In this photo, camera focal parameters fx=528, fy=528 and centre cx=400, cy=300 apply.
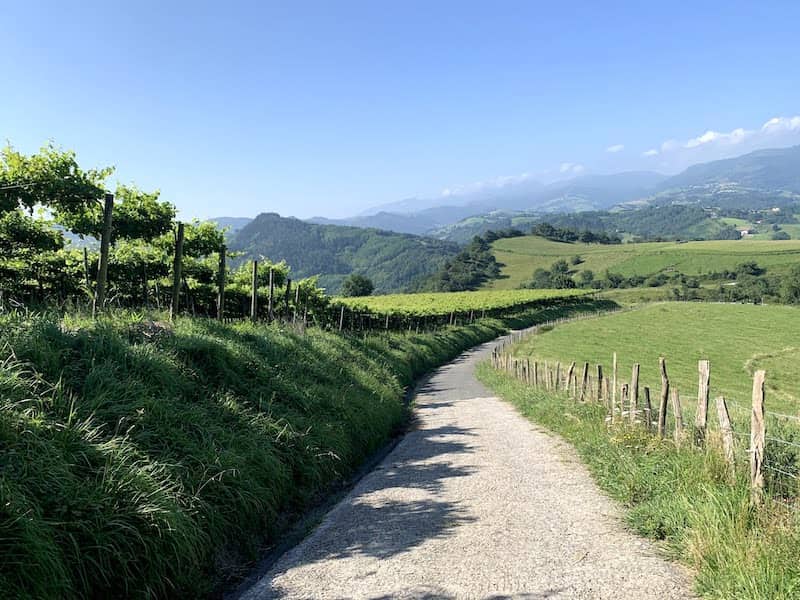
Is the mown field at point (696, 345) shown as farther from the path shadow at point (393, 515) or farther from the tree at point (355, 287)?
the tree at point (355, 287)

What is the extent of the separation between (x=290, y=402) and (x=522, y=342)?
41.1 m

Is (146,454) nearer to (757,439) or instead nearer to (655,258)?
(757,439)

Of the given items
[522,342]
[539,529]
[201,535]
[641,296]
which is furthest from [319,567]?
[641,296]

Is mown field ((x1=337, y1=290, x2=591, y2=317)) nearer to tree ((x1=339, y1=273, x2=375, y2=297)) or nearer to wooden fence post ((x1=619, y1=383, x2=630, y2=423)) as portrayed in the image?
wooden fence post ((x1=619, y1=383, x2=630, y2=423))

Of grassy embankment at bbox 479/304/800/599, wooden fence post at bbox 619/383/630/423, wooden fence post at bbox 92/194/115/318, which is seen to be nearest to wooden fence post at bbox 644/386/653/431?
grassy embankment at bbox 479/304/800/599

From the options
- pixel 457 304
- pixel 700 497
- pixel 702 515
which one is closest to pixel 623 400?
pixel 700 497

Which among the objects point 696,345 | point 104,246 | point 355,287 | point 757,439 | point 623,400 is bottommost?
point 696,345

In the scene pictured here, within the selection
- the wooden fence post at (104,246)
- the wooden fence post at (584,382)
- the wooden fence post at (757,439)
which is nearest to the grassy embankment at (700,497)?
the wooden fence post at (757,439)

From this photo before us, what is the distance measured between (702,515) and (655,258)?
14041 cm

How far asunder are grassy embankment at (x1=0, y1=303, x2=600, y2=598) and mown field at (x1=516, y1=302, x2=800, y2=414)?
2105 centimetres

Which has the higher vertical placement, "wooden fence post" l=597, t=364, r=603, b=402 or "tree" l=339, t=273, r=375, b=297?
"wooden fence post" l=597, t=364, r=603, b=402

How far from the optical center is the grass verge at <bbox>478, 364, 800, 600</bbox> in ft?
13.5

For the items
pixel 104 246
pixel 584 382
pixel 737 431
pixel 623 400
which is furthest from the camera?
pixel 584 382

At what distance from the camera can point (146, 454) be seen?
5566 millimetres
